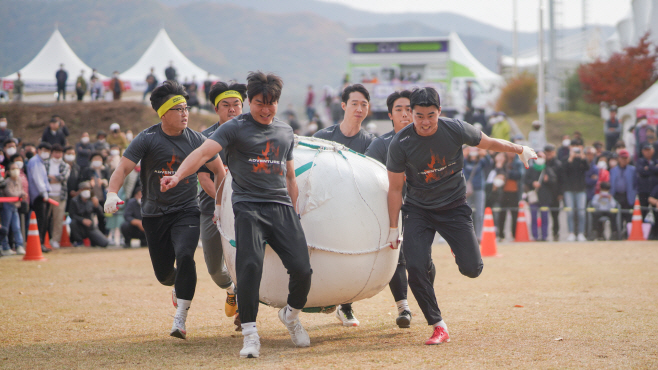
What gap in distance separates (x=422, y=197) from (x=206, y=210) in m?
2.10

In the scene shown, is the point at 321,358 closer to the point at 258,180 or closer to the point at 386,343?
the point at 386,343

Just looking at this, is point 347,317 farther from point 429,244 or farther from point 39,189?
point 39,189

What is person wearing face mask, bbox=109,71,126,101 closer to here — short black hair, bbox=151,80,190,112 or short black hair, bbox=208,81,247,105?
short black hair, bbox=208,81,247,105

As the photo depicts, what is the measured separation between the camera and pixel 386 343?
5.79 m

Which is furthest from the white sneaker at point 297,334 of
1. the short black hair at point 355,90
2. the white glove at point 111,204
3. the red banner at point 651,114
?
the red banner at point 651,114

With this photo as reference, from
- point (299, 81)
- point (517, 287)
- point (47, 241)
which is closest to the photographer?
point (517, 287)

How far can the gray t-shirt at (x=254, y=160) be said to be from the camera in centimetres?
545

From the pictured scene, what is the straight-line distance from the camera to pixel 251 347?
527 centimetres

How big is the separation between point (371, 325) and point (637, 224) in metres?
10.2

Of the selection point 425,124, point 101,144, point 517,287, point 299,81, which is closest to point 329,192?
point 425,124

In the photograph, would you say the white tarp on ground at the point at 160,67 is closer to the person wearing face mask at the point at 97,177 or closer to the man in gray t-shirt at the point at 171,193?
the person wearing face mask at the point at 97,177

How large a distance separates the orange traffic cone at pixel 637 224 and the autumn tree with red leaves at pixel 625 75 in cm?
1727

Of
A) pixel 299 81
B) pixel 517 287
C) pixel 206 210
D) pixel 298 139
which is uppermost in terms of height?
pixel 299 81

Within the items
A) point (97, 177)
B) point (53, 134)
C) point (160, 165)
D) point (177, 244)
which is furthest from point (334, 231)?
point (53, 134)
